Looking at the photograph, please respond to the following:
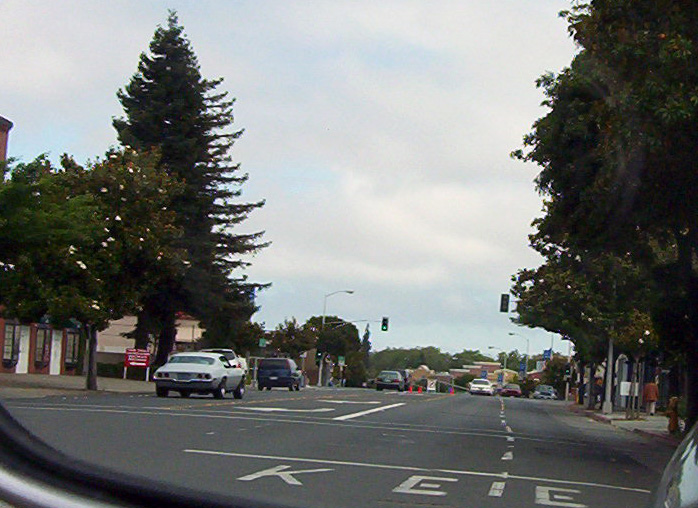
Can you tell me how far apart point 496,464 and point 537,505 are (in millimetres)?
3953

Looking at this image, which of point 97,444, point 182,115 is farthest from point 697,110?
point 182,115

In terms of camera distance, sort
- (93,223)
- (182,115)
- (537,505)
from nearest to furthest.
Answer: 1. (537,505)
2. (93,223)
3. (182,115)

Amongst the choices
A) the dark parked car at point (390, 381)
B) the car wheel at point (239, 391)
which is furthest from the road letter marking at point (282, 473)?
the dark parked car at point (390, 381)

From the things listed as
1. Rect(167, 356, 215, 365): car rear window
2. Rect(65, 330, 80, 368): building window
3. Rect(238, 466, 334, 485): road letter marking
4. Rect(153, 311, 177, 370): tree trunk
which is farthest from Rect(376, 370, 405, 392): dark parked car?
Rect(238, 466, 334, 485): road letter marking

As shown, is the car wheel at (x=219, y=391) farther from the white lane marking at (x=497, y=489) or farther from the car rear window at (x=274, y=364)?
the car rear window at (x=274, y=364)

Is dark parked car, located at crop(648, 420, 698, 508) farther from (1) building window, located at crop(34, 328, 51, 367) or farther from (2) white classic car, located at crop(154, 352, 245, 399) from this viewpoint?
(1) building window, located at crop(34, 328, 51, 367)

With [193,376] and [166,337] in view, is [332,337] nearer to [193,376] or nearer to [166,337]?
[166,337]

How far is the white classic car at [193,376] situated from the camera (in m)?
27.8

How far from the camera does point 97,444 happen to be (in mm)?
6336

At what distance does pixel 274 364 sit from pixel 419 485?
40.2m

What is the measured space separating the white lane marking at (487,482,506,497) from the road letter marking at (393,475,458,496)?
14.8 inches

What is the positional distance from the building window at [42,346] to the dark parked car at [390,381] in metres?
28.0

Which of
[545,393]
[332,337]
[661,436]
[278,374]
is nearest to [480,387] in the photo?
[545,393]

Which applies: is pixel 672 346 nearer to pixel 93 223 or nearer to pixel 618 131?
pixel 618 131
